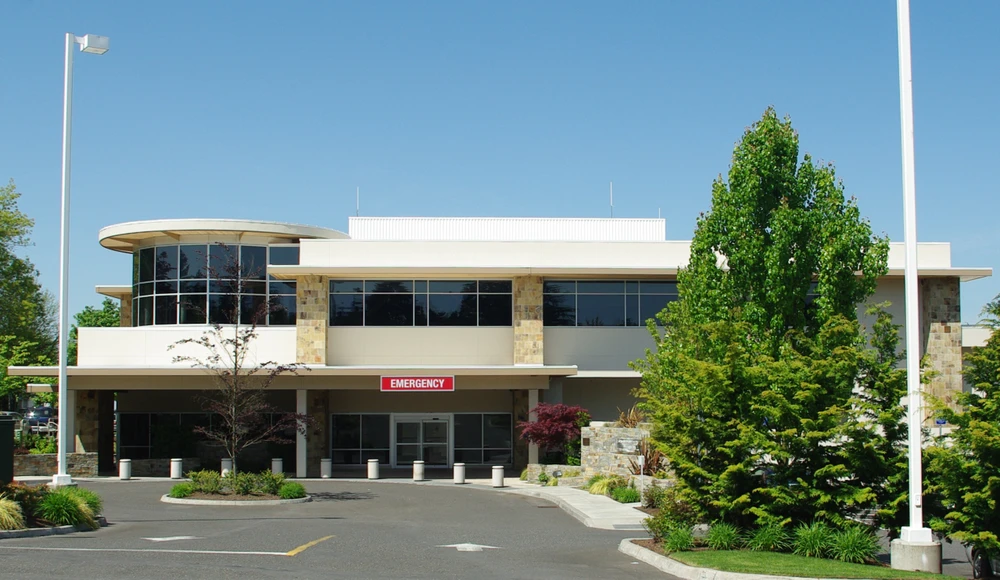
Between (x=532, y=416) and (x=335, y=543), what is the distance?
16.7m

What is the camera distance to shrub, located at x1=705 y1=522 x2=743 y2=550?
51.6 ft

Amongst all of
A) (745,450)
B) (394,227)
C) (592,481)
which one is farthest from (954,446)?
(394,227)

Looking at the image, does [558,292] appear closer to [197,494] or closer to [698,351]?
[698,351]

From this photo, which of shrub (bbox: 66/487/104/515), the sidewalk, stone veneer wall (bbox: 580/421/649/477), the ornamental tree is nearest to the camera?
shrub (bbox: 66/487/104/515)

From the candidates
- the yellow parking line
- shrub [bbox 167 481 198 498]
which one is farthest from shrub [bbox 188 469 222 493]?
the yellow parking line

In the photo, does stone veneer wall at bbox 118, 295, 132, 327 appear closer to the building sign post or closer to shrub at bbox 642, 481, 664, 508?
the building sign post

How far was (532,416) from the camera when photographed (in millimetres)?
33625

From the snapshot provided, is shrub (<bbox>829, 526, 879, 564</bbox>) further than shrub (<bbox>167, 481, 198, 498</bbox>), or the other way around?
shrub (<bbox>167, 481, 198, 498</bbox>)

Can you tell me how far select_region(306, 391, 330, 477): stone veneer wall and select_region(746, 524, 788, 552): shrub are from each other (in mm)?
20901

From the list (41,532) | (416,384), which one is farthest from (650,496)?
(41,532)

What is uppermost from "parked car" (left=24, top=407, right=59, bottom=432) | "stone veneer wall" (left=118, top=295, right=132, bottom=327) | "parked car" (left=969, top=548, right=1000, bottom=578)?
"stone veneer wall" (left=118, top=295, right=132, bottom=327)

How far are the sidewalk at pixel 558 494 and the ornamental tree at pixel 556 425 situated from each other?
1585 mm

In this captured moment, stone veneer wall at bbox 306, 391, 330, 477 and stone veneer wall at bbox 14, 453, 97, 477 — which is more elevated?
stone veneer wall at bbox 306, 391, 330, 477

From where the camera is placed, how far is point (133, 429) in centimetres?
3909
